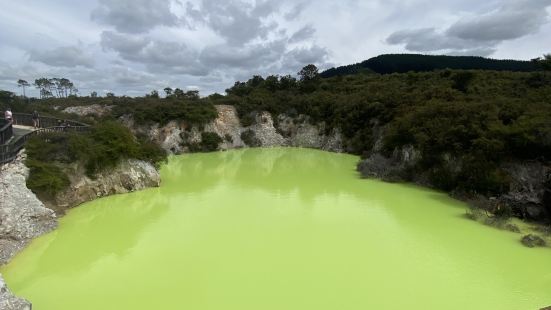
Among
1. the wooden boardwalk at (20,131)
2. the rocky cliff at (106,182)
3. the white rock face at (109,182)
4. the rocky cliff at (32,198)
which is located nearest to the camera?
the rocky cliff at (32,198)

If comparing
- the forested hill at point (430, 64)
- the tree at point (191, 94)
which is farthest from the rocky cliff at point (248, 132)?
the forested hill at point (430, 64)

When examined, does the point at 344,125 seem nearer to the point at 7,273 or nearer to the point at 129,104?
the point at 129,104

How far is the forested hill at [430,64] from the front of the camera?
72750mm

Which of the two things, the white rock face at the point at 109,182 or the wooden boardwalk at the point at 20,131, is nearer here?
the white rock face at the point at 109,182

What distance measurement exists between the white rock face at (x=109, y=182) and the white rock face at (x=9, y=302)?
9.67m

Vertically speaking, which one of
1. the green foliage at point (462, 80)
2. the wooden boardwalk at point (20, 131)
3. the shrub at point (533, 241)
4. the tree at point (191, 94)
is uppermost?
the green foliage at point (462, 80)

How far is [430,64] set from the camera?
267 feet

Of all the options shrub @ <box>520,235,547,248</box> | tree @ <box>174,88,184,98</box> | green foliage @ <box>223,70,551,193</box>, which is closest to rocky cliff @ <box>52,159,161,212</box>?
green foliage @ <box>223,70,551,193</box>

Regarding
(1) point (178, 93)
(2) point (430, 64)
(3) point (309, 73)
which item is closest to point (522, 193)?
(3) point (309, 73)

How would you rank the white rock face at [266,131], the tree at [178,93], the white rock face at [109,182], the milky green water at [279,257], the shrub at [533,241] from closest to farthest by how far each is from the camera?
1. the milky green water at [279,257]
2. the shrub at [533,241]
3. the white rock face at [109,182]
4. the white rock face at [266,131]
5. the tree at [178,93]

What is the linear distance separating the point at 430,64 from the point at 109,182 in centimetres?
7601

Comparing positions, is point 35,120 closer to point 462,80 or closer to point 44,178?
point 44,178

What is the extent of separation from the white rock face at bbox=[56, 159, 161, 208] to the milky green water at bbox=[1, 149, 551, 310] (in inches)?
28.4

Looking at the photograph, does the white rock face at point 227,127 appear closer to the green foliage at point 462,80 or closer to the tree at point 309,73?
the tree at point 309,73
